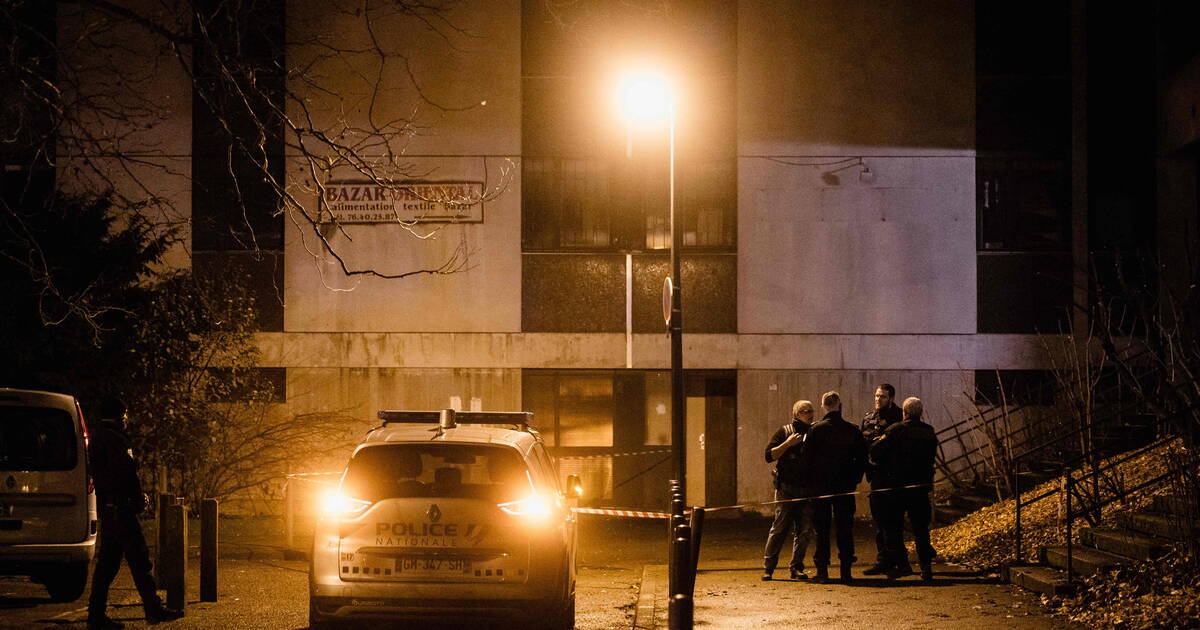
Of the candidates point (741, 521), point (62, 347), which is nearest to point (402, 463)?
point (62, 347)

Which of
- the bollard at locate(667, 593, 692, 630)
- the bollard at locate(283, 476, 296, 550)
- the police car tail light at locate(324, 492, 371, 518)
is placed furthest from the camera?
the bollard at locate(283, 476, 296, 550)

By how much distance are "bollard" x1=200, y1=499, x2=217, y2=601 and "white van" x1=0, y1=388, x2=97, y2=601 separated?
1.03m

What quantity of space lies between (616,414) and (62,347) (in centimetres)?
896

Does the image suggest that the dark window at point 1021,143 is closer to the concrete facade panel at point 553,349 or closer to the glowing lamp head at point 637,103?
the concrete facade panel at point 553,349

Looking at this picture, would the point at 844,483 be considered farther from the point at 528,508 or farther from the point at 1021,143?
the point at 1021,143

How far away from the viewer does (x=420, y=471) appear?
8.95 metres

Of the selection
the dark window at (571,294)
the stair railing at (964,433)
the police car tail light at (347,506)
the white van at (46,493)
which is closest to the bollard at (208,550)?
the white van at (46,493)

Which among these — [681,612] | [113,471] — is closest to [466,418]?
[113,471]

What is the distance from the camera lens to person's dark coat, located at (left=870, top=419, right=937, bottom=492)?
42.8 feet

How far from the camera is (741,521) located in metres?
21.3

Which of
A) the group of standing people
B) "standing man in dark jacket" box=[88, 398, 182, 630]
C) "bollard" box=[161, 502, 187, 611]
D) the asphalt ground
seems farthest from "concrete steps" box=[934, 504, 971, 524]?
"standing man in dark jacket" box=[88, 398, 182, 630]

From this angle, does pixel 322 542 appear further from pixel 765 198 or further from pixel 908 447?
pixel 765 198

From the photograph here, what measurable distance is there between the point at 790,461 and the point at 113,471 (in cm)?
649

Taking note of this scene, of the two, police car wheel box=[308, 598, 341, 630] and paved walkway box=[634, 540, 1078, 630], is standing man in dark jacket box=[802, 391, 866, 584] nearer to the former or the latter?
paved walkway box=[634, 540, 1078, 630]
